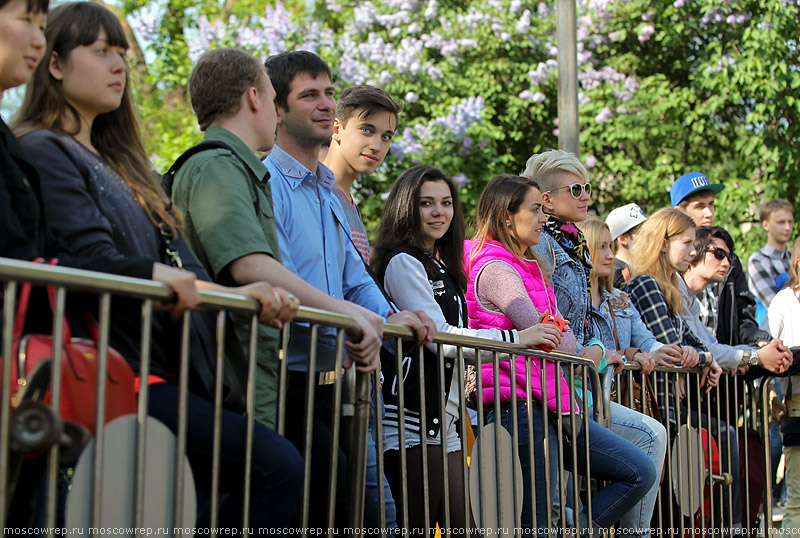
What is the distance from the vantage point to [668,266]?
21.9ft

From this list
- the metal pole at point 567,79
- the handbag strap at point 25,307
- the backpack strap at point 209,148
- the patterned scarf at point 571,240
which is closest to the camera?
the handbag strap at point 25,307

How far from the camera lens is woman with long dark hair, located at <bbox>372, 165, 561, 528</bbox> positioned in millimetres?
4059

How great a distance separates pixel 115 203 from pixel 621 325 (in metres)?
3.88

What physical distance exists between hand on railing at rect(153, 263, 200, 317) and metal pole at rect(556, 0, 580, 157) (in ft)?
18.6

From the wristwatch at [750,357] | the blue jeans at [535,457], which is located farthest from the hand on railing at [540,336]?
the wristwatch at [750,357]

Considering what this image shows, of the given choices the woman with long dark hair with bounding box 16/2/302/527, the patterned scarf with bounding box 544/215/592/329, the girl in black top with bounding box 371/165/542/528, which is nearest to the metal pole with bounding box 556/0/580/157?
the patterned scarf with bounding box 544/215/592/329

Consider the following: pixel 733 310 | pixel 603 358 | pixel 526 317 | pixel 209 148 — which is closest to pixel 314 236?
pixel 209 148

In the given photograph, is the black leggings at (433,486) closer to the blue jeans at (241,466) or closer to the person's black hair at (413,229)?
the person's black hair at (413,229)

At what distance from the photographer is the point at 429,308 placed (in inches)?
169

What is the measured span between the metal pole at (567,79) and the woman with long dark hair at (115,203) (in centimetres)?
525

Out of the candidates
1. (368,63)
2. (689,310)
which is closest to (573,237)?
(689,310)

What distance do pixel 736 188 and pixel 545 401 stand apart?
892cm

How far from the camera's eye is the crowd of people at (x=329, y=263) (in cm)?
275

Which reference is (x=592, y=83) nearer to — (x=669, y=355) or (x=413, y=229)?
(x=669, y=355)
